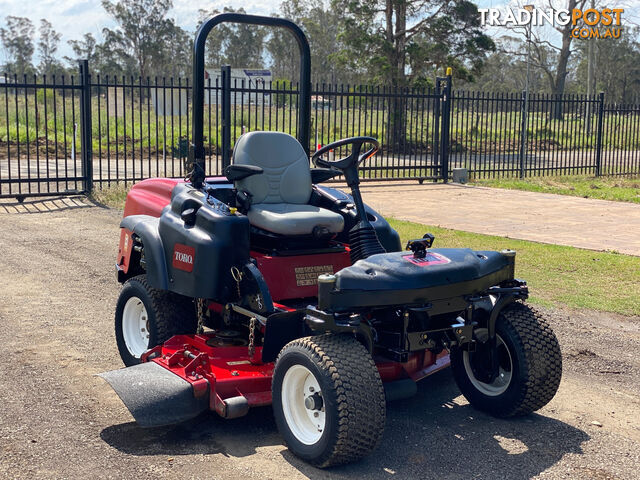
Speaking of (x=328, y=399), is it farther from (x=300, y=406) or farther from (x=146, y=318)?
(x=146, y=318)

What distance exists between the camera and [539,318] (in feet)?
14.3

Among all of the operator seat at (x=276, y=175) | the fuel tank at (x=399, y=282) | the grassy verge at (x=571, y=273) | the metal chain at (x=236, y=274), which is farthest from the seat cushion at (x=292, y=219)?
the grassy verge at (x=571, y=273)

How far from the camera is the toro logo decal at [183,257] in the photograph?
4.44 m

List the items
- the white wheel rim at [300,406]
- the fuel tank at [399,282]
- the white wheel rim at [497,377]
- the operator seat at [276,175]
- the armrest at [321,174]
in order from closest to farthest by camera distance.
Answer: the fuel tank at [399,282]
the white wheel rim at [300,406]
the white wheel rim at [497,377]
the operator seat at [276,175]
the armrest at [321,174]

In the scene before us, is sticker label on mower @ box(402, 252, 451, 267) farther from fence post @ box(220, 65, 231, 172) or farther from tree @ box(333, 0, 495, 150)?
tree @ box(333, 0, 495, 150)

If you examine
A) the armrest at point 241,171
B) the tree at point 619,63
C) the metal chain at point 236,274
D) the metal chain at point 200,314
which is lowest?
the metal chain at point 200,314

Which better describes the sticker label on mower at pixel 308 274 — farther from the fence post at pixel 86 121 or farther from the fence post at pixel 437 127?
the fence post at pixel 437 127

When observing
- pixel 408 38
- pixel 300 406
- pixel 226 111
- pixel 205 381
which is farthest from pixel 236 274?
pixel 408 38

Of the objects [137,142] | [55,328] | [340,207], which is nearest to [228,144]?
[55,328]

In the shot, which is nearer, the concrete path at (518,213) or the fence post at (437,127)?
the concrete path at (518,213)

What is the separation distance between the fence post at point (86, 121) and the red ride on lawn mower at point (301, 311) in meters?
8.68

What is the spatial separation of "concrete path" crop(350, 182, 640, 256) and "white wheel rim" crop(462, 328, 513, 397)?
551cm

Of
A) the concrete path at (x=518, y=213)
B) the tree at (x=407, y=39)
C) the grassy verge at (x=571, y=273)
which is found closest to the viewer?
the grassy verge at (x=571, y=273)

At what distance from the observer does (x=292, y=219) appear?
178 inches
